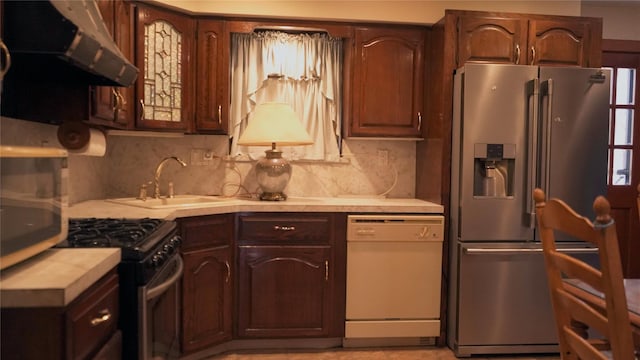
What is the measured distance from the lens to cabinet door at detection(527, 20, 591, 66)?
320cm

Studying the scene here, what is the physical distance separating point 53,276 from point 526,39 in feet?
9.91

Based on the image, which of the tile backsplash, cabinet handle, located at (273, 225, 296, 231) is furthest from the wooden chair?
the tile backsplash

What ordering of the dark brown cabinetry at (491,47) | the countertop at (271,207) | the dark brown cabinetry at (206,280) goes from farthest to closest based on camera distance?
the dark brown cabinetry at (491,47) → the dark brown cabinetry at (206,280) → the countertop at (271,207)

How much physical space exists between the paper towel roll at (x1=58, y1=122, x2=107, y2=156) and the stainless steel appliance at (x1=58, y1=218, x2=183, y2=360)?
333mm

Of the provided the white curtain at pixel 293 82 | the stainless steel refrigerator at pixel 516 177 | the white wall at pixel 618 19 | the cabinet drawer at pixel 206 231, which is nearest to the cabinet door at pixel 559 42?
the stainless steel refrigerator at pixel 516 177

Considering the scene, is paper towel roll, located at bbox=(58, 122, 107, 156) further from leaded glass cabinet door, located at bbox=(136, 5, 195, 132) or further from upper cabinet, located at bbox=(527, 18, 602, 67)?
upper cabinet, located at bbox=(527, 18, 602, 67)

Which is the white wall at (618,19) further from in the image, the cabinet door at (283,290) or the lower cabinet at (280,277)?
the cabinet door at (283,290)

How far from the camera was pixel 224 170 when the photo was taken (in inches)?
143

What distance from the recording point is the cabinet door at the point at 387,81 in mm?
3416

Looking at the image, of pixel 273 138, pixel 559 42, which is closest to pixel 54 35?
pixel 273 138

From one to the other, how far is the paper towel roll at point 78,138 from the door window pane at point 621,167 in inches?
153

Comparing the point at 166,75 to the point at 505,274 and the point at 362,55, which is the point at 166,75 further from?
the point at 505,274

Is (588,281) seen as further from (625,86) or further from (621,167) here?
(625,86)

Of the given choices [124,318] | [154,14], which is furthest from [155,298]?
[154,14]
